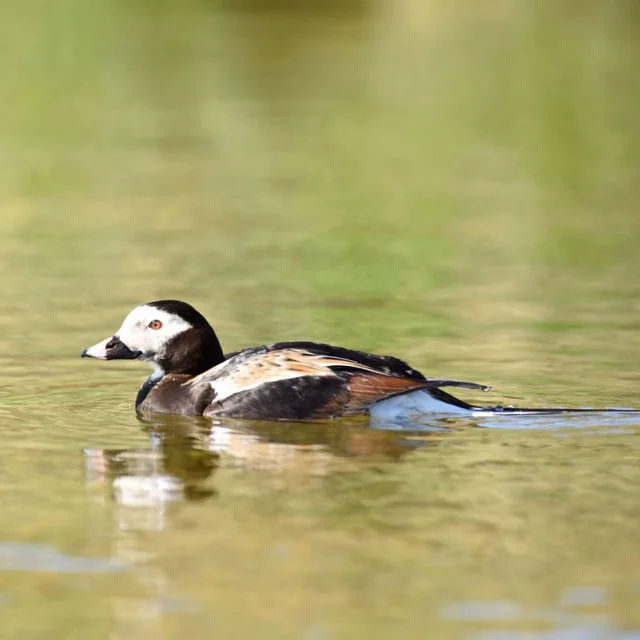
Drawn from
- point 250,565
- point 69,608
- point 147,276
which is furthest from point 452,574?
point 147,276

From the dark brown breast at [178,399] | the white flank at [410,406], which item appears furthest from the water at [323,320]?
the dark brown breast at [178,399]

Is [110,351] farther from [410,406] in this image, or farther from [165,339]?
[410,406]

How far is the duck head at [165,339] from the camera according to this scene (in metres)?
11.3

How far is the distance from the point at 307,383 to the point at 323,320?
3040 millimetres

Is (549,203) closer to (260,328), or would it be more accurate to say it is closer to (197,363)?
(260,328)

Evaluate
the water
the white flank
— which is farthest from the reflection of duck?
the white flank

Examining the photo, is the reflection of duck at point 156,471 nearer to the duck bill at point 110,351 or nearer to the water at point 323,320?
the water at point 323,320

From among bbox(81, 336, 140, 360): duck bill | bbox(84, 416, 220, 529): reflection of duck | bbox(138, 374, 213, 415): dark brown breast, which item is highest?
bbox(81, 336, 140, 360): duck bill

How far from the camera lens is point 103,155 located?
2256 centimetres

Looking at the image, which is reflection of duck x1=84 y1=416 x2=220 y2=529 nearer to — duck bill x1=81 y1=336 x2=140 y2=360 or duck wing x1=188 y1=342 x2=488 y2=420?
duck wing x1=188 y1=342 x2=488 y2=420

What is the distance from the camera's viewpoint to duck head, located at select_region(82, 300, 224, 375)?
11.3 metres

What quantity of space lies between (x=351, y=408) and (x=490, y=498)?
202 centimetres

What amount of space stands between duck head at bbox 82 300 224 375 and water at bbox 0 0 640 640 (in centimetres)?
35

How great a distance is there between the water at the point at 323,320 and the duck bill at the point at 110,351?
0.29m
